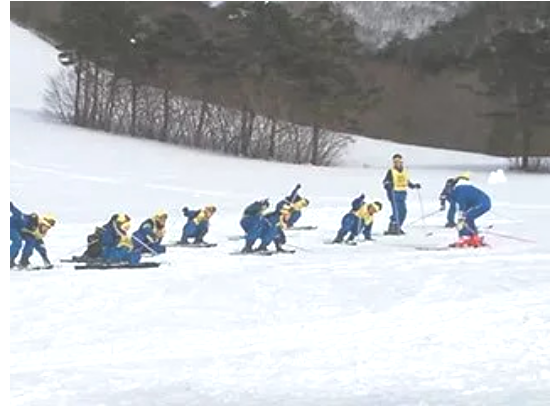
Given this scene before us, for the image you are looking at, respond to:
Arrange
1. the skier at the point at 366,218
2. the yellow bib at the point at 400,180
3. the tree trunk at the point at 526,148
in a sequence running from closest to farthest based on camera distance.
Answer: the skier at the point at 366,218
the yellow bib at the point at 400,180
the tree trunk at the point at 526,148

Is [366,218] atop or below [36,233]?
atop

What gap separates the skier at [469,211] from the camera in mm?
15406

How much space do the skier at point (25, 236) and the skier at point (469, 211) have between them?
552cm

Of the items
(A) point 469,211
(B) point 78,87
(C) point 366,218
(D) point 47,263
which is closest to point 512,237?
(A) point 469,211

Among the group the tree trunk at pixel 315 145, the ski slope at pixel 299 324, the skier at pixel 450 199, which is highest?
the tree trunk at pixel 315 145

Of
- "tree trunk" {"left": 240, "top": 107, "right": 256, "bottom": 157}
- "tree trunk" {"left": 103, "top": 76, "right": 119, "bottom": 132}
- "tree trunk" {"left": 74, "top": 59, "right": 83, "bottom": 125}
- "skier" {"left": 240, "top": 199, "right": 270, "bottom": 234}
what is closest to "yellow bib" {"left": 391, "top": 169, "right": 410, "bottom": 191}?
"skier" {"left": 240, "top": 199, "right": 270, "bottom": 234}

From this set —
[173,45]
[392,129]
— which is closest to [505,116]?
[392,129]

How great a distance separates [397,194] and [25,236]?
624 centimetres

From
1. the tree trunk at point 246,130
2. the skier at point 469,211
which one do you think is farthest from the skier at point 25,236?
the tree trunk at point 246,130

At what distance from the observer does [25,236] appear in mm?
13398

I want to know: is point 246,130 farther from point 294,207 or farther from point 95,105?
point 294,207

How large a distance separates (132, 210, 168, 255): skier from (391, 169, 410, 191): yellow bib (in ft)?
14.3

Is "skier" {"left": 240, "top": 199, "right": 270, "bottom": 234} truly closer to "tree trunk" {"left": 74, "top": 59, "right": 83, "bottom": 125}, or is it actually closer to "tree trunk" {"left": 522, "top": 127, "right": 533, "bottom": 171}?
"tree trunk" {"left": 522, "top": 127, "right": 533, "bottom": 171}

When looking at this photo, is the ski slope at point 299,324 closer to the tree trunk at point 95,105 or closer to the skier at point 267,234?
the skier at point 267,234
